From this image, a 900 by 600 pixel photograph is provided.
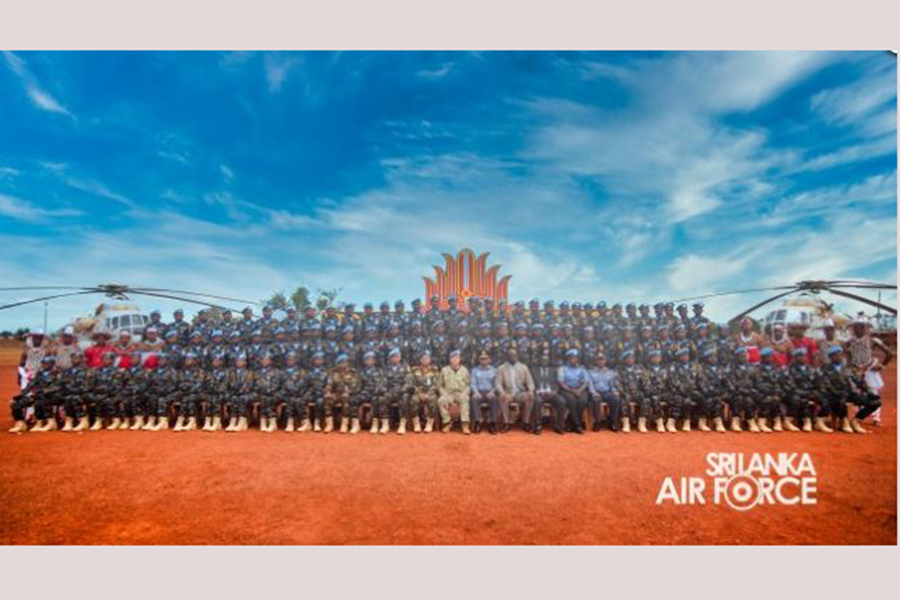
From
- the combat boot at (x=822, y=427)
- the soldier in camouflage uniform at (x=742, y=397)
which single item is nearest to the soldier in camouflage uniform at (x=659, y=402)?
the soldier in camouflage uniform at (x=742, y=397)

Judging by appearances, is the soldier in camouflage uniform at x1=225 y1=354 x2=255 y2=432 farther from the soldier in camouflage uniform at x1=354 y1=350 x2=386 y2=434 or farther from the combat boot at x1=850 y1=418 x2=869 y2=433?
the combat boot at x1=850 y1=418 x2=869 y2=433

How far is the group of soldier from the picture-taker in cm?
719

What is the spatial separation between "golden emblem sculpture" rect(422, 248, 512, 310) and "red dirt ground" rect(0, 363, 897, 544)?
7591mm

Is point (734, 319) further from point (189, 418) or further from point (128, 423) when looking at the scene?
point (128, 423)

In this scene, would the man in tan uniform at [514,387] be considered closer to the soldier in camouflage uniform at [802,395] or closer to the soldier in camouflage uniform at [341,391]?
the soldier in camouflage uniform at [341,391]

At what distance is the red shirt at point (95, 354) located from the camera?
8.27 meters

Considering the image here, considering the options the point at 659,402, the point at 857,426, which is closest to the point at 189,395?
the point at 659,402

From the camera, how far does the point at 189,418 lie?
754 centimetres

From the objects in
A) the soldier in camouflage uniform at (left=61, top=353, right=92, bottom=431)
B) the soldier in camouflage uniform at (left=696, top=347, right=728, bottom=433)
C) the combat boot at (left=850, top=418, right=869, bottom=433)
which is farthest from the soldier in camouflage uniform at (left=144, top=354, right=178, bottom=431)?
the combat boot at (left=850, top=418, right=869, bottom=433)

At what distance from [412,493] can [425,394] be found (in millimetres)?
2879

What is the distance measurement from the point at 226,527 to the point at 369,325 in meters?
5.38

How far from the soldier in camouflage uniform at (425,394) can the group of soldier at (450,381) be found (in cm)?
3

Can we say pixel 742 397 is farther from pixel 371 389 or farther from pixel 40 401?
pixel 40 401

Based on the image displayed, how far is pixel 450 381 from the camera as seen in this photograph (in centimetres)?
746
